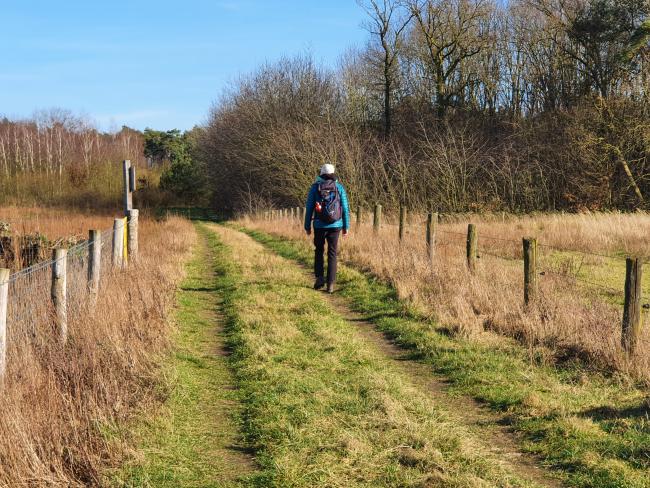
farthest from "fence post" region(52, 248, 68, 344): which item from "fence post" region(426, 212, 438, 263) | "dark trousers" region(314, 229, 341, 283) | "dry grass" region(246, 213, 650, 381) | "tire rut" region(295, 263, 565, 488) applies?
"fence post" region(426, 212, 438, 263)

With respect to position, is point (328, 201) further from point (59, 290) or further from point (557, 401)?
point (557, 401)

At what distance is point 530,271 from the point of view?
9.14 m

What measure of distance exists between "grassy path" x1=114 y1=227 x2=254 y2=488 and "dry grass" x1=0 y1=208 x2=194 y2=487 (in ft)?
0.70

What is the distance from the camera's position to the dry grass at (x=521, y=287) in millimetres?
7410

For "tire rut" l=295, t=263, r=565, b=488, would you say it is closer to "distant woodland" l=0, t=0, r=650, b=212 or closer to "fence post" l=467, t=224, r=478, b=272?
"fence post" l=467, t=224, r=478, b=272

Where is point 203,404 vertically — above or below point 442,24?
below

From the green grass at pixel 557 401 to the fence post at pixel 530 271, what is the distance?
4.42 feet

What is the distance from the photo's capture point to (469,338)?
26.3 feet

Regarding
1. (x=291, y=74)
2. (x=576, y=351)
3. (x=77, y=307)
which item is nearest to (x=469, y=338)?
(x=576, y=351)

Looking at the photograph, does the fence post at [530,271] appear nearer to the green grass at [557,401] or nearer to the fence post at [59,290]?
the green grass at [557,401]

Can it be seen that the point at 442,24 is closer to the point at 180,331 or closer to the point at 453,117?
the point at 453,117

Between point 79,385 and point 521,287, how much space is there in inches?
272

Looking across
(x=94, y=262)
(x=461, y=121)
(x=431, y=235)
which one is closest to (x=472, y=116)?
(x=461, y=121)

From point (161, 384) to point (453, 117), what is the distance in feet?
112
